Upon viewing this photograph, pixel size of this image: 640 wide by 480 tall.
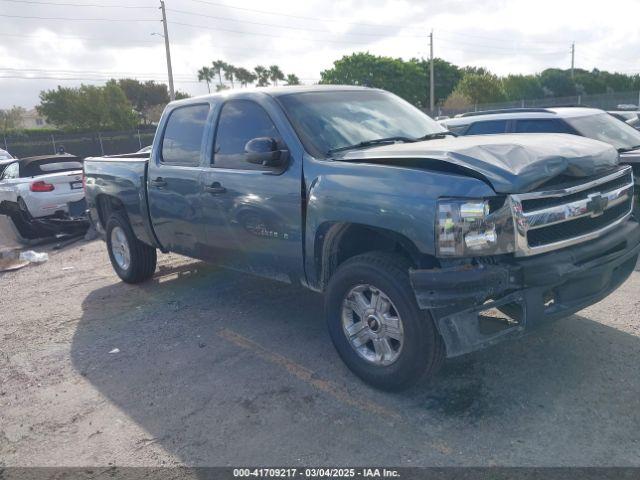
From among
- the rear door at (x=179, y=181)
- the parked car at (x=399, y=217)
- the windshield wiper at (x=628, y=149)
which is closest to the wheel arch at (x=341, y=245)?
the parked car at (x=399, y=217)

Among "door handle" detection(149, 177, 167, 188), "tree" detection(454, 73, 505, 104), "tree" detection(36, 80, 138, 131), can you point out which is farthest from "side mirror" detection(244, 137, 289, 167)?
"tree" detection(454, 73, 505, 104)

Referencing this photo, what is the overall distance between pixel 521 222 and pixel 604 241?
2.77 feet

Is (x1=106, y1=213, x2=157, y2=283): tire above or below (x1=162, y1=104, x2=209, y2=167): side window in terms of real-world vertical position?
below

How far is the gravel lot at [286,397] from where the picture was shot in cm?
310

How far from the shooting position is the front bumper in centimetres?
312

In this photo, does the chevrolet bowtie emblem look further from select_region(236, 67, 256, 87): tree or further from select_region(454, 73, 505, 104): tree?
select_region(236, 67, 256, 87): tree

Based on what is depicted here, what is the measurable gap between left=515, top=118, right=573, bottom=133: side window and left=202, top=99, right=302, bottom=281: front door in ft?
16.0

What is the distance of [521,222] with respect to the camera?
10.2 ft

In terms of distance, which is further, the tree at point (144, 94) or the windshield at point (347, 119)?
the tree at point (144, 94)

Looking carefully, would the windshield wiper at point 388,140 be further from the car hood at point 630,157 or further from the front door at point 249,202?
the car hood at point 630,157

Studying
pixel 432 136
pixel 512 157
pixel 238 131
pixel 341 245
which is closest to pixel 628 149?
pixel 432 136

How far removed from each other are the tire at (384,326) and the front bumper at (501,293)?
0.15 meters

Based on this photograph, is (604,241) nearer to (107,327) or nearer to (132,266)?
(107,327)

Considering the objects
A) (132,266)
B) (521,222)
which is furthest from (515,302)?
(132,266)
